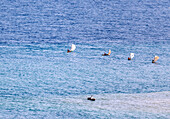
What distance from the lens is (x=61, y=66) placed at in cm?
2673

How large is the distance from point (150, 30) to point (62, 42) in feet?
48.9

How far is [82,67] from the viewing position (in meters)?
26.5

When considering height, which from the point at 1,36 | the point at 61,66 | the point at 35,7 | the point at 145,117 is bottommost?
the point at 145,117

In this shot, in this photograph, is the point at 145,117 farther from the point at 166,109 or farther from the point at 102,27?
the point at 102,27

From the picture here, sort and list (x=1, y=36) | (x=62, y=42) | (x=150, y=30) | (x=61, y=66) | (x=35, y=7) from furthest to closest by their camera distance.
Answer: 1. (x=35, y=7)
2. (x=150, y=30)
3. (x=1, y=36)
4. (x=62, y=42)
5. (x=61, y=66)

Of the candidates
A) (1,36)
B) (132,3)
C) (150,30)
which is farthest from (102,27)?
(132,3)

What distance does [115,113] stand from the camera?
59.2ft

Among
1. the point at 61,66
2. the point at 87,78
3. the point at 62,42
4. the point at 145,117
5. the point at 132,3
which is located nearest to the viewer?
the point at 145,117

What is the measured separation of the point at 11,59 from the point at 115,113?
42.7 feet

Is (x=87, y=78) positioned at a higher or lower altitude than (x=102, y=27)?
lower

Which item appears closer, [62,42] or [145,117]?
[145,117]

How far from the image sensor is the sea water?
61.4 ft

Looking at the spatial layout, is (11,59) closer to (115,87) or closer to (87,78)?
(87,78)

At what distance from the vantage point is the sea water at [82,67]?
61.4 feet
